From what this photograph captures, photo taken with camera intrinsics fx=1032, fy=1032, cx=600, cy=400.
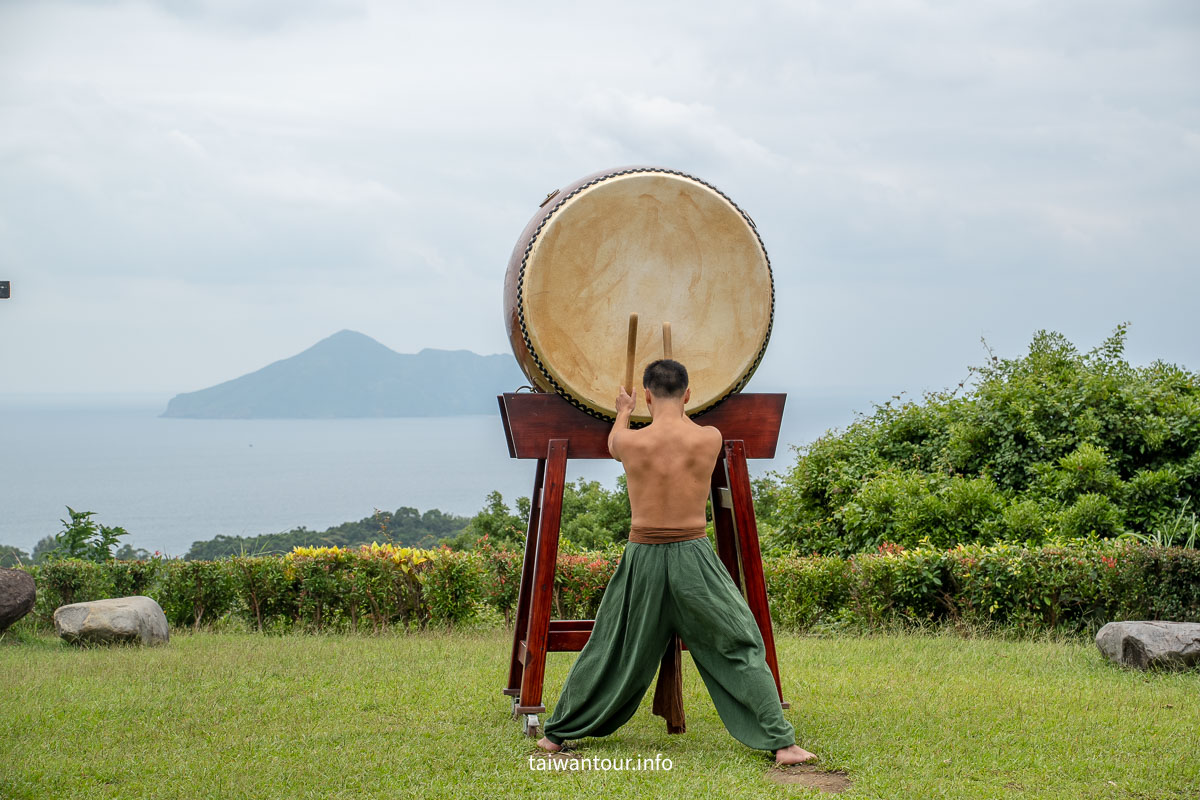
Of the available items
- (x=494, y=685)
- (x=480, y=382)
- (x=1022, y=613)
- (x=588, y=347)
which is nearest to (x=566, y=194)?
(x=588, y=347)

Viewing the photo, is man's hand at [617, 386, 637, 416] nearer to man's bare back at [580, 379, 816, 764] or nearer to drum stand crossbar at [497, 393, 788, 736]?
drum stand crossbar at [497, 393, 788, 736]

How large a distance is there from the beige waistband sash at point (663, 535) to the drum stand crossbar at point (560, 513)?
1.63 feet

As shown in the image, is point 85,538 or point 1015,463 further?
point 1015,463

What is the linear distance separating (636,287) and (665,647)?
6.34 feet

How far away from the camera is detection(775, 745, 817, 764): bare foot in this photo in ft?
15.3

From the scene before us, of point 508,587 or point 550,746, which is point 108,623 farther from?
point 550,746

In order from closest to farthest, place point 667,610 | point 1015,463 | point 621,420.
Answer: point 667,610 < point 621,420 < point 1015,463

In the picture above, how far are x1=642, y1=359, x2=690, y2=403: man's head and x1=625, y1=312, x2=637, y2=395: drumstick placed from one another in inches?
12.9

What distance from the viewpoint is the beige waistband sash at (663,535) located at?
4.94 metres

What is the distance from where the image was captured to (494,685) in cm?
674

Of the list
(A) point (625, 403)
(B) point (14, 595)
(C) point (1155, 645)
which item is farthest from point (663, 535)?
(B) point (14, 595)

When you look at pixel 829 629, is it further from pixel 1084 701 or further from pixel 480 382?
pixel 480 382

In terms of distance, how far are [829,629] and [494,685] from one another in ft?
11.5

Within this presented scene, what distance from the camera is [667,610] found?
4906 millimetres
